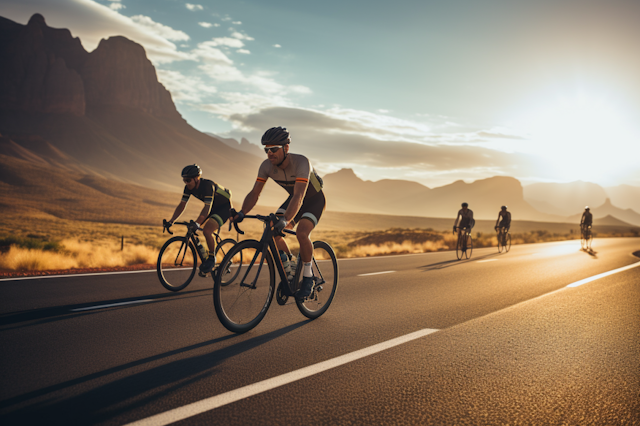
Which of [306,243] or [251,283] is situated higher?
[306,243]

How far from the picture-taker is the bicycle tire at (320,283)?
5895mm

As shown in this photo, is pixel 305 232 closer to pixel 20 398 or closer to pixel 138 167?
pixel 20 398

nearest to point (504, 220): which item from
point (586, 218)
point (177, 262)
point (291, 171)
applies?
point (586, 218)

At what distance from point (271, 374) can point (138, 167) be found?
170 metres

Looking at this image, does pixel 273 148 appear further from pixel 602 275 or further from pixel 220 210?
pixel 602 275

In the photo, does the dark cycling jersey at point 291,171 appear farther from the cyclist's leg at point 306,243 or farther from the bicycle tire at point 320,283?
the bicycle tire at point 320,283

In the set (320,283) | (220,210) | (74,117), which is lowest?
(320,283)

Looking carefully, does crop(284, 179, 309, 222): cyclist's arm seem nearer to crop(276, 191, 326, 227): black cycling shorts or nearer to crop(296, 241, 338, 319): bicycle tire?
crop(276, 191, 326, 227): black cycling shorts

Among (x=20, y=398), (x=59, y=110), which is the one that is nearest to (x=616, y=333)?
(x=20, y=398)

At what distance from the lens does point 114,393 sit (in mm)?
3248

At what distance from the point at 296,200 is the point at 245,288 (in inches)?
46.9

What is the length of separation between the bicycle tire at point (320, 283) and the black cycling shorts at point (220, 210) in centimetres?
285

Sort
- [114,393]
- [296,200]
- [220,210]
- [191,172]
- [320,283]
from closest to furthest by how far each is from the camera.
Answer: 1. [114,393]
2. [296,200]
3. [320,283]
4. [191,172]
5. [220,210]

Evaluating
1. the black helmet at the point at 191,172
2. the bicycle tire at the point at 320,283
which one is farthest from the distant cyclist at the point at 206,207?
the bicycle tire at the point at 320,283
